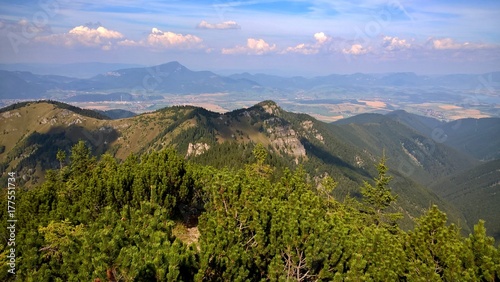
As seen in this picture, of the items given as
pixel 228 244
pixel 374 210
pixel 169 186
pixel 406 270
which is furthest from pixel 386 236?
pixel 374 210

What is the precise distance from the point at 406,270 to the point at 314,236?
6.79m

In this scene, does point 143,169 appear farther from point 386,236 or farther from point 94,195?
point 386,236

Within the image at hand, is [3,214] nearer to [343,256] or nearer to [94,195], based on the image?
[94,195]

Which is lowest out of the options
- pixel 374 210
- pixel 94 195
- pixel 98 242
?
pixel 374 210

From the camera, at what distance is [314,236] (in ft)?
63.6

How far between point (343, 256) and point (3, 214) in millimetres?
30392

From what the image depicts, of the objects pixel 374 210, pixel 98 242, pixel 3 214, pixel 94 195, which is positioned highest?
pixel 98 242

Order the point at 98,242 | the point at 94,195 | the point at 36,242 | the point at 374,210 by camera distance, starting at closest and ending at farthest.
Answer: the point at 98,242, the point at 36,242, the point at 94,195, the point at 374,210

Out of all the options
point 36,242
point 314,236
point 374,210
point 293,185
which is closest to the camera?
point 36,242

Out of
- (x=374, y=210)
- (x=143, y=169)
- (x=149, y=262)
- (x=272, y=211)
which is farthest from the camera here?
(x=374, y=210)

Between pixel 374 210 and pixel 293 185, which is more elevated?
pixel 293 185

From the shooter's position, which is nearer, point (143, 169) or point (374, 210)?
point (143, 169)

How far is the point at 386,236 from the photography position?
21.8 meters

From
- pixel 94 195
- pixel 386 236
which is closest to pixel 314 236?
pixel 386 236
